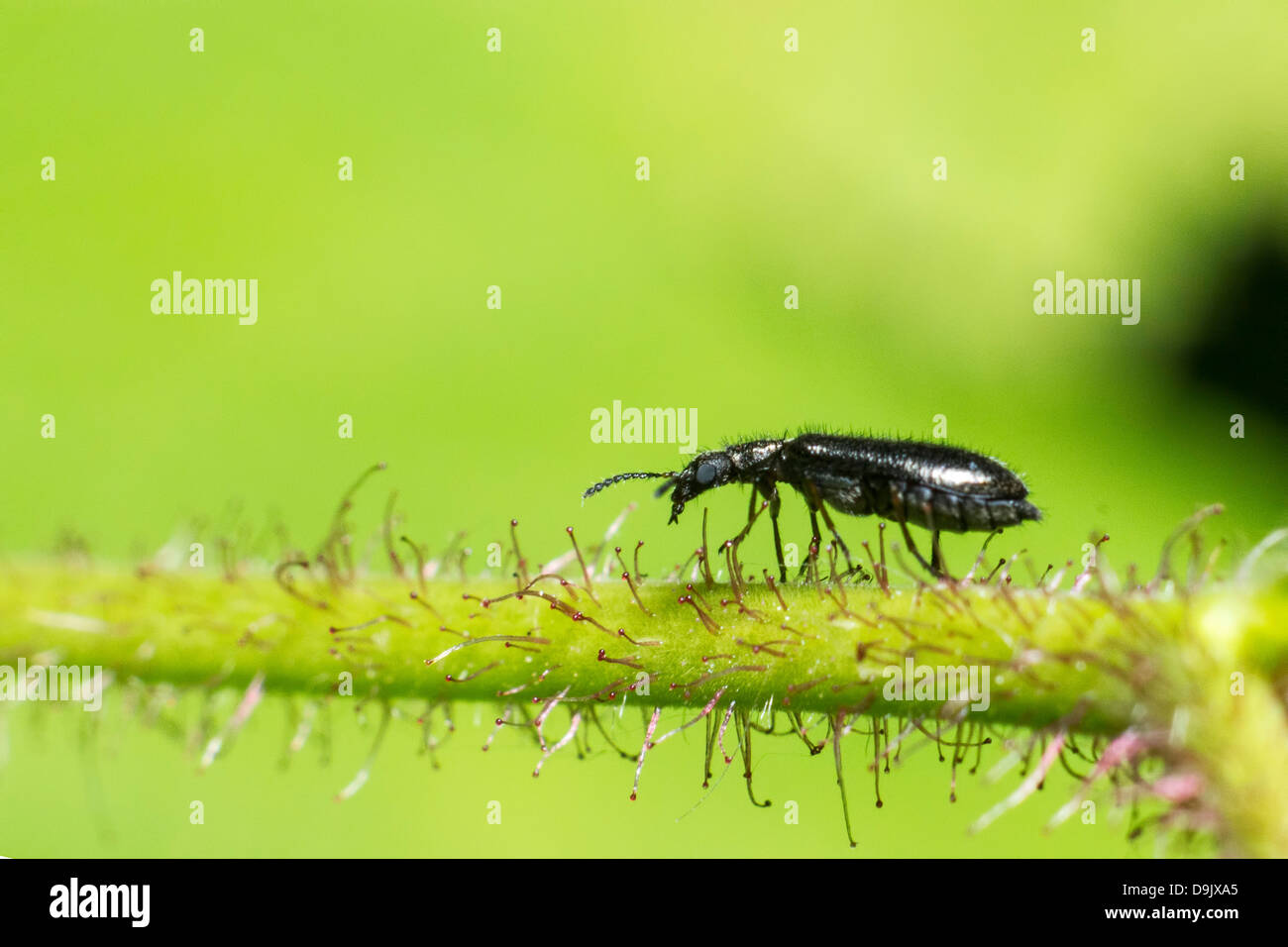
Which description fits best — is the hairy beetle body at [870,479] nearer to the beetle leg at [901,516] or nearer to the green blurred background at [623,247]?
the beetle leg at [901,516]

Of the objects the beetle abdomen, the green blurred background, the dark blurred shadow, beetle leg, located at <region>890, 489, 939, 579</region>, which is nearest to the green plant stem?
beetle leg, located at <region>890, 489, 939, 579</region>

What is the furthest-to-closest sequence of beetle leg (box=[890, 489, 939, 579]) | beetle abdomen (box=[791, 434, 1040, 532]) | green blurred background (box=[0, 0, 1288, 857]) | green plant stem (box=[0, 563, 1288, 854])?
green blurred background (box=[0, 0, 1288, 857])
beetle abdomen (box=[791, 434, 1040, 532])
beetle leg (box=[890, 489, 939, 579])
green plant stem (box=[0, 563, 1288, 854])

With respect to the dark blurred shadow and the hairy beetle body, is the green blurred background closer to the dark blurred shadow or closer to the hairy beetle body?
the dark blurred shadow

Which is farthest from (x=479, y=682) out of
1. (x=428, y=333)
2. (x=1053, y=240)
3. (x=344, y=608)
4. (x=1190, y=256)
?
(x=1190, y=256)

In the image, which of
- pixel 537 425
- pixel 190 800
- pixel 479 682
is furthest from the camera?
pixel 537 425

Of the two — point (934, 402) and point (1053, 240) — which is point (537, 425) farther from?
point (1053, 240)

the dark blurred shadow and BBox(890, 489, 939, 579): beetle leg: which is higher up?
the dark blurred shadow

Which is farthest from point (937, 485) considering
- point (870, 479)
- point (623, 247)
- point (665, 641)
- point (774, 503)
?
point (623, 247)

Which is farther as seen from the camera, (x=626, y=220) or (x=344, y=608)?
(x=626, y=220)
